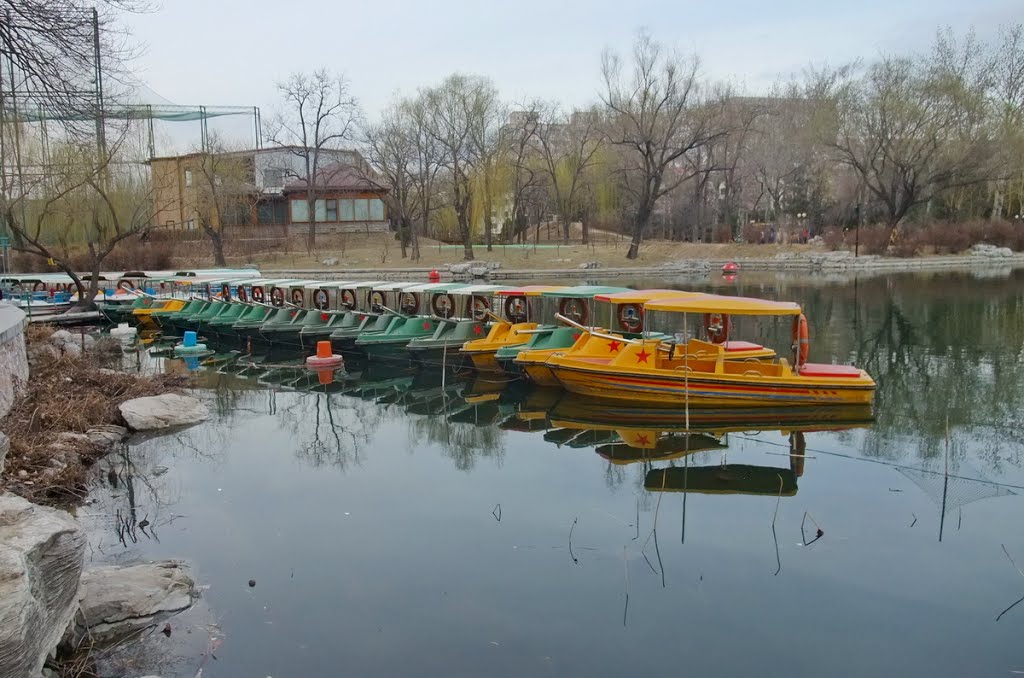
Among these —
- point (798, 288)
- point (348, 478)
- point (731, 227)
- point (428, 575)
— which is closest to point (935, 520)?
point (428, 575)

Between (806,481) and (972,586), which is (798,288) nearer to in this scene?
(806,481)

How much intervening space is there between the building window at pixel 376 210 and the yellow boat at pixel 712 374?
4178 cm

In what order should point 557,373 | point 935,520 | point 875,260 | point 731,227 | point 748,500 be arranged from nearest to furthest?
point 935,520
point 748,500
point 557,373
point 875,260
point 731,227

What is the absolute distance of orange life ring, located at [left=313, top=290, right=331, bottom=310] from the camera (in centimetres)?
2742

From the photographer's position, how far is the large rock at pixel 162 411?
49.4ft

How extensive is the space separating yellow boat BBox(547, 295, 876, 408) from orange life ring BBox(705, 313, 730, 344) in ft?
0.29

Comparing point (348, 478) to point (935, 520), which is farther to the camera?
point (348, 478)

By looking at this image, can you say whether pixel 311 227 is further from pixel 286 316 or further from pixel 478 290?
pixel 478 290

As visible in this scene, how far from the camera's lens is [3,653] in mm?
4926

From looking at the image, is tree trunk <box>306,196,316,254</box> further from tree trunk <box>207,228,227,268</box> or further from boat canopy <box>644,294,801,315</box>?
boat canopy <box>644,294,801,315</box>

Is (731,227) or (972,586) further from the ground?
(731,227)

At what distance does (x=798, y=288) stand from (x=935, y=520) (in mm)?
30319

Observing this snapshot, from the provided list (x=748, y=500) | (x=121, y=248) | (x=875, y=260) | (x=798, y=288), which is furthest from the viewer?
(x=875, y=260)

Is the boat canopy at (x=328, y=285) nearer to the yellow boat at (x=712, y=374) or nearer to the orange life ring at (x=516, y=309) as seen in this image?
the orange life ring at (x=516, y=309)
